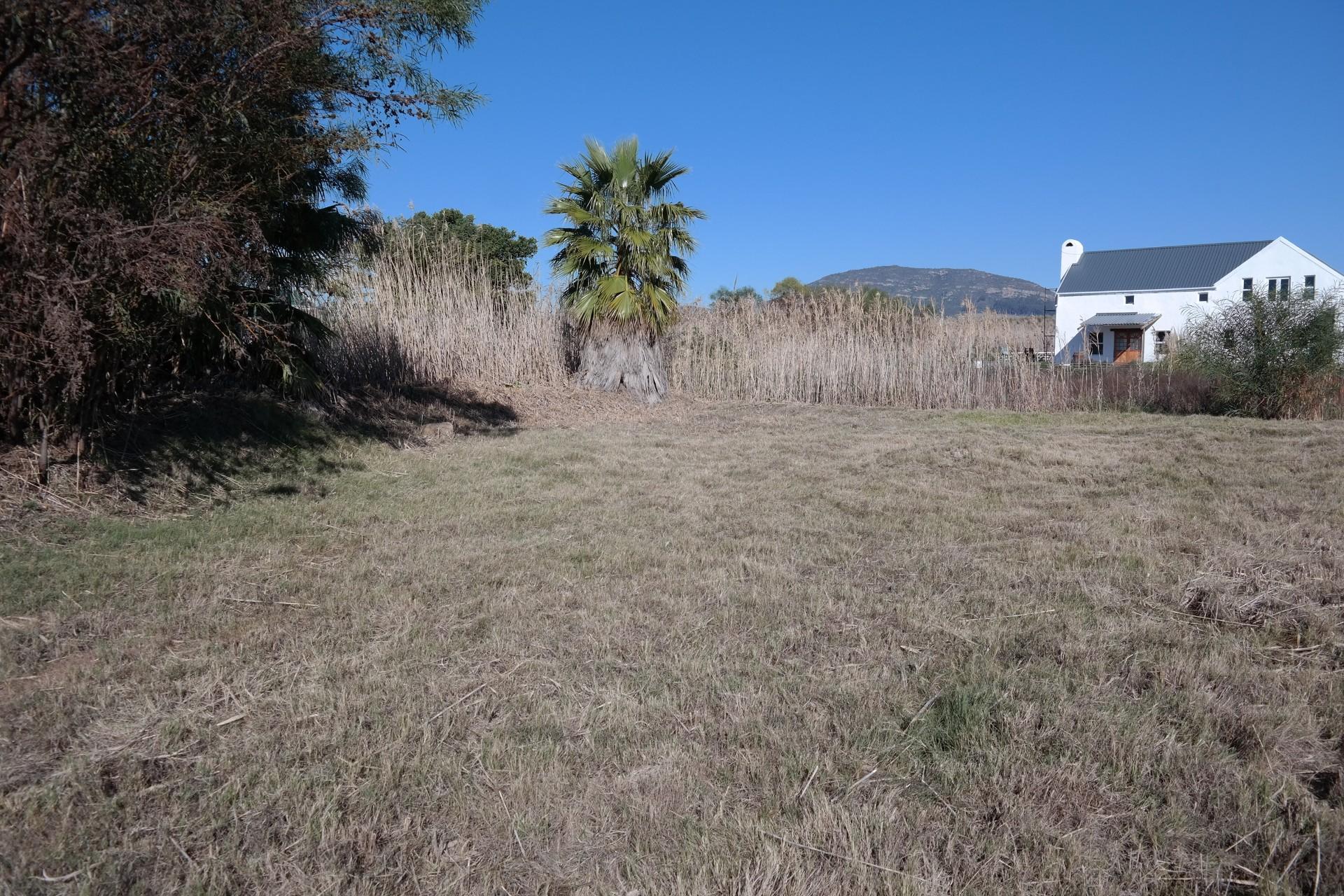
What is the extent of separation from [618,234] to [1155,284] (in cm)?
3639

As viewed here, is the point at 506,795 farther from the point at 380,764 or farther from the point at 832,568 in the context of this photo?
the point at 832,568

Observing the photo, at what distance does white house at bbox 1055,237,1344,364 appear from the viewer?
1519 inches

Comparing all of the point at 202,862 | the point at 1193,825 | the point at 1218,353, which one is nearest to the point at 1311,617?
the point at 1193,825

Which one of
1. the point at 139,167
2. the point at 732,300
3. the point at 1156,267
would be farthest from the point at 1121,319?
the point at 139,167

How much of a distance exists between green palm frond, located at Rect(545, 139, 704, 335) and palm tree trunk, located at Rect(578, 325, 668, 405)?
35 cm

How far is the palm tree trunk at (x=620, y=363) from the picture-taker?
16172mm

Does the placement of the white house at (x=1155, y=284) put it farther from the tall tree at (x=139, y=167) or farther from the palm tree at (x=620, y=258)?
the tall tree at (x=139, y=167)

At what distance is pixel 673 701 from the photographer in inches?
122

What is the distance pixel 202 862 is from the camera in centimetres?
216

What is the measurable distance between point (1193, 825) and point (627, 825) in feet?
5.26

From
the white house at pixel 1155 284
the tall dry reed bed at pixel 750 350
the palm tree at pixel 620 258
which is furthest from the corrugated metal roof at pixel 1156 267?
the palm tree at pixel 620 258

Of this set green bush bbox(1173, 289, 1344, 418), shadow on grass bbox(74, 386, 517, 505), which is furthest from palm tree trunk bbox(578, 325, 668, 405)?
green bush bbox(1173, 289, 1344, 418)

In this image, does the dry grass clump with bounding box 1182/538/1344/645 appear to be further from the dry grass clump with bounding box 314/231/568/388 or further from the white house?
the white house

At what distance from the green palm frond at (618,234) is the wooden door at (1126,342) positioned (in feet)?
99.5
